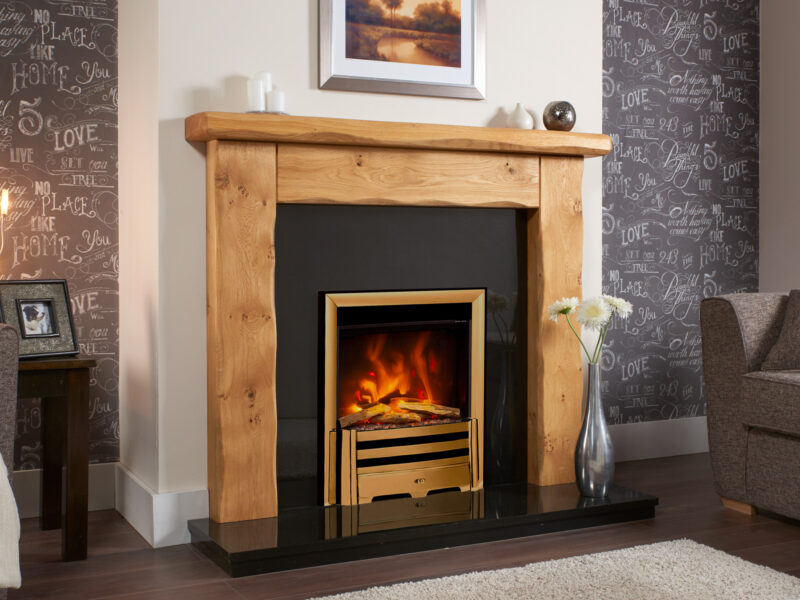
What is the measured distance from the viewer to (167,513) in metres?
3.15

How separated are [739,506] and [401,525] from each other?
4.58 feet

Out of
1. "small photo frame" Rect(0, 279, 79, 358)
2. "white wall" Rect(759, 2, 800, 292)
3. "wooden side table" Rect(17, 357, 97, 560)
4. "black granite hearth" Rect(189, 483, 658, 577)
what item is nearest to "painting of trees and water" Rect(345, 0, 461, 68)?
"small photo frame" Rect(0, 279, 79, 358)

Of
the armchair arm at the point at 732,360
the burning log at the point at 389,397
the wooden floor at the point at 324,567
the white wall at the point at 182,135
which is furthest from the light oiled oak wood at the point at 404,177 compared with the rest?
the wooden floor at the point at 324,567

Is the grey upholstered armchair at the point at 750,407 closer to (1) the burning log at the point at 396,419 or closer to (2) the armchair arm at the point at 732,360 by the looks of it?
(2) the armchair arm at the point at 732,360

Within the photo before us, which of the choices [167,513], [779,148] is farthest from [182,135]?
[779,148]

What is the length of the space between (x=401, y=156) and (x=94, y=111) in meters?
1.27

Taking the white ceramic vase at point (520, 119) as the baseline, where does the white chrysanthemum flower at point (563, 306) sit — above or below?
below

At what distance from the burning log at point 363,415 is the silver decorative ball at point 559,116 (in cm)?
129

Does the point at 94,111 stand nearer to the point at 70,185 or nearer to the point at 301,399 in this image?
the point at 70,185

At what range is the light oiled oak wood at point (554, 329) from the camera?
361 cm

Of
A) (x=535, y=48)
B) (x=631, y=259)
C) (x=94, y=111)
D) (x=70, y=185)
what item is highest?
(x=535, y=48)

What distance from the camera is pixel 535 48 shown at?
12.1 ft

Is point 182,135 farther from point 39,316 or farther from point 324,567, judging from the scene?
point 324,567

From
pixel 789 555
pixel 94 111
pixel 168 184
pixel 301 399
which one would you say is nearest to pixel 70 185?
pixel 94 111
